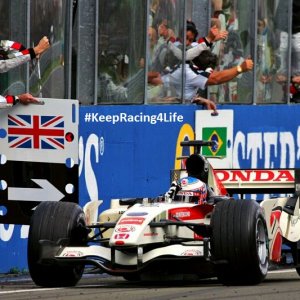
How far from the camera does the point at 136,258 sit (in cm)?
1334

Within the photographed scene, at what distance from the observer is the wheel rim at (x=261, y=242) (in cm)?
1374

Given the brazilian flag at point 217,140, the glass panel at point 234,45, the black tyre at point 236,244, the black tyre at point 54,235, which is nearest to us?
the black tyre at point 236,244

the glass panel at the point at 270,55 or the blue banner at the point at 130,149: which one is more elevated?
the glass panel at the point at 270,55

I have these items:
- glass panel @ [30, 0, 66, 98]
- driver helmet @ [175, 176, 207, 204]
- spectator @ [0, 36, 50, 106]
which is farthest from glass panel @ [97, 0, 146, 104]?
driver helmet @ [175, 176, 207, 204]

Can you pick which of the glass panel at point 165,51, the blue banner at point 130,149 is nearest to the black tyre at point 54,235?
the blue banner at point 130,149

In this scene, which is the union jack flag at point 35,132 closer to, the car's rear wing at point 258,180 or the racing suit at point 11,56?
the racing suit at point 11,56

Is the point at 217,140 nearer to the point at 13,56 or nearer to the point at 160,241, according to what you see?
the point at 13,56

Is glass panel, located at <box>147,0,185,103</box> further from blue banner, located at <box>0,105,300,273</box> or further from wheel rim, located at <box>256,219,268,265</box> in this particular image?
wheel rim, located at <box>256,219,268,265</box>

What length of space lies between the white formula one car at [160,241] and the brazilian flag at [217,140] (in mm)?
4917

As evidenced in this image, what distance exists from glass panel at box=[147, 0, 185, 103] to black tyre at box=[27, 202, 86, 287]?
15.6 feet

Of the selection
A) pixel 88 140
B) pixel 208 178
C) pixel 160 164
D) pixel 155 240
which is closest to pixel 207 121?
pixel 160 164

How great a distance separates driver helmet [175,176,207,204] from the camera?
14.6m

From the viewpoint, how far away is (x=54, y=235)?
13789mm

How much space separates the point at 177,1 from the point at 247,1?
182 centimetres
